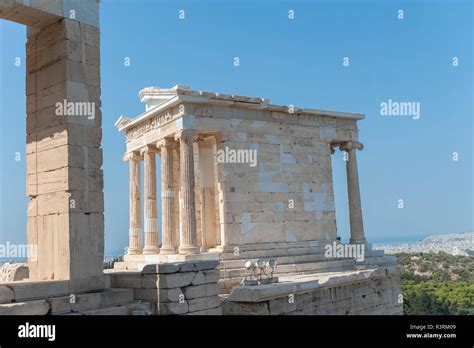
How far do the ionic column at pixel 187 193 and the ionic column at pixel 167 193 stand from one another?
1.38 metres

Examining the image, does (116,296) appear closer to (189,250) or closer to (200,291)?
(200,291)

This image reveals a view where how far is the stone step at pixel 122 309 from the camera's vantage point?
32.3ft

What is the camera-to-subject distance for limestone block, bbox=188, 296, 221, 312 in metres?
11.5

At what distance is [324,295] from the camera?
1692 cm

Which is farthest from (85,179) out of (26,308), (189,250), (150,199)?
(150,199)

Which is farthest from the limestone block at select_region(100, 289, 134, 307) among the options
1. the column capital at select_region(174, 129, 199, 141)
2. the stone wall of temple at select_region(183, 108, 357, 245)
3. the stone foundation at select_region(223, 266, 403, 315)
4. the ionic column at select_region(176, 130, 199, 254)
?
the column capital at select_region(174, 129, 199, 141)

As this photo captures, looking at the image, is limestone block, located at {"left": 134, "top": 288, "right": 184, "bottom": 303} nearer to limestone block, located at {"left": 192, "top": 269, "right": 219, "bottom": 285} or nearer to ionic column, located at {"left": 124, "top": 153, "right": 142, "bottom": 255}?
limestone block, located at {"left": 192, "top": 269, "right": 219, "bottom": 285}

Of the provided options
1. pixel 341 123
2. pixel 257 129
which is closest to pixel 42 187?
pixel 257 129

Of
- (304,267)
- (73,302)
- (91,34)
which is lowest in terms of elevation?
(304,267)

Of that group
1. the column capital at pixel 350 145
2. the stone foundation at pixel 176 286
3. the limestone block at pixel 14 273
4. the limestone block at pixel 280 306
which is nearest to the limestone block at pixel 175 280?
the stone foundation at pixel 176 286

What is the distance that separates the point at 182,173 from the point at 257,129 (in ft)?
11.3

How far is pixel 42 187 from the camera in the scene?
444 inches

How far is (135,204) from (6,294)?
50.8ft
